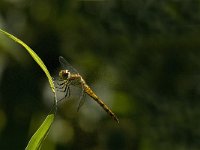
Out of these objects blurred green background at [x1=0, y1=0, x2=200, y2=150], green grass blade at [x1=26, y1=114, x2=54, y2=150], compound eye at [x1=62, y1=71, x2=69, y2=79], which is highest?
green grass blade at [x1=26, y1=114, x2=54, y2=150]

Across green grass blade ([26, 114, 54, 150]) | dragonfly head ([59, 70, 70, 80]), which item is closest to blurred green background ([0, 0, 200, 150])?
dragonfly head ([59, 70, 70, 80])

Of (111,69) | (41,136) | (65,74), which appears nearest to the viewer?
(41,136)

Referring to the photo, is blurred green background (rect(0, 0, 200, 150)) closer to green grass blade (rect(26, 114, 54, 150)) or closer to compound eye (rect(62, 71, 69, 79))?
compound eye (rect(62, 71, 69, 79))

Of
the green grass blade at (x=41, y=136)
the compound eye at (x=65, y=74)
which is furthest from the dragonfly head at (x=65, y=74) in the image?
the green grass blade at (x=41, y=136)

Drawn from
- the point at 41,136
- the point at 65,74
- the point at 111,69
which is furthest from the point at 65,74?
the point at 111,69

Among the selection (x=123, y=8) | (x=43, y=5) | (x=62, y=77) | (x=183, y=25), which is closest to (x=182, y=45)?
(x=183, y=25)

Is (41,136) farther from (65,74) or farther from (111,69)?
(111,69)

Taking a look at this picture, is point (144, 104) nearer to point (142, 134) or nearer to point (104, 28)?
point (142, 134)

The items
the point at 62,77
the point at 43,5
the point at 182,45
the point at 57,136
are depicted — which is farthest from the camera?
the point at 182,45
